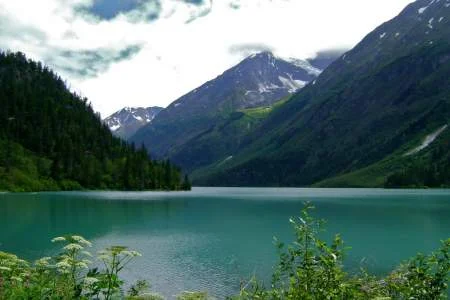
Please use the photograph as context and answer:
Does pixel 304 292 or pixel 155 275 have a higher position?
pixel 304 292

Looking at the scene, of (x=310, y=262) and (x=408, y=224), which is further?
(x=408, y=224)

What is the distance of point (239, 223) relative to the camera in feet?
277

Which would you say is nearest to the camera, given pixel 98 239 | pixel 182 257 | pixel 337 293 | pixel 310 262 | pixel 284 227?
pixel 337 293

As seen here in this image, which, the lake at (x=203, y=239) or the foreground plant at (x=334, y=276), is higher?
the foreground plant at (x=334, y=276)

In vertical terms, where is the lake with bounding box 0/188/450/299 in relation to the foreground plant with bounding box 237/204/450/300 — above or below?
below

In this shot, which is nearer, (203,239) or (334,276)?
(334,276)

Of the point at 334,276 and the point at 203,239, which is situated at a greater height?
the point at 334,276

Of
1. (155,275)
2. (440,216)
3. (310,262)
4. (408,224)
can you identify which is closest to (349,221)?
(408,224)

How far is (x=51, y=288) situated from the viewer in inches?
512

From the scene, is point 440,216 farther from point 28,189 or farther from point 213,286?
point 28,189

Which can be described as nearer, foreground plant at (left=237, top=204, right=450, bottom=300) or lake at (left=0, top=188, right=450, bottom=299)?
foreground plant at (left=237, top=204, right=450, bottom=300)

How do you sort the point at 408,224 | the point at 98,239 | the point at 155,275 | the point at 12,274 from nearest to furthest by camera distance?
the point at 12,274, the point at 155,275, the point at 98,239, the point at 408,224

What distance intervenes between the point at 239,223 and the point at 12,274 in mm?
69441

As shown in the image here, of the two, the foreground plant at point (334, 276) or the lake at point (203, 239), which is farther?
the lake at point (203, 239)
